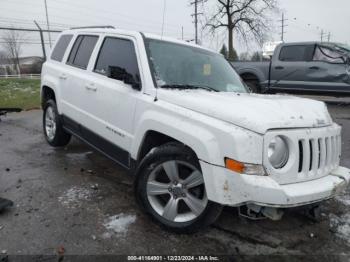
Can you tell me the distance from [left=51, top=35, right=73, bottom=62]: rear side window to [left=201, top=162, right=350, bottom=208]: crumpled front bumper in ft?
12.4

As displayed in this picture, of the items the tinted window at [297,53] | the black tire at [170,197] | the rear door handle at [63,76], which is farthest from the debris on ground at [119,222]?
the tinted window at [297,53]

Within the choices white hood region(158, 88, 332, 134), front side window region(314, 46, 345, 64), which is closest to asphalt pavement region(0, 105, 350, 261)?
white hood region(158, 88, 332, 134)

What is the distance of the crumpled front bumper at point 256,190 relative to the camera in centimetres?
271

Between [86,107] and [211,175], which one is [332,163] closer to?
[211,175]

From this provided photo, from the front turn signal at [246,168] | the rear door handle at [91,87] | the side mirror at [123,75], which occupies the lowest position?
the front turn signal at [246,168]

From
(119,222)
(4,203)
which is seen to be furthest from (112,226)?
(4,203)

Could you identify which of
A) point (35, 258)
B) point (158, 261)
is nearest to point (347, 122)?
point (158, 261)

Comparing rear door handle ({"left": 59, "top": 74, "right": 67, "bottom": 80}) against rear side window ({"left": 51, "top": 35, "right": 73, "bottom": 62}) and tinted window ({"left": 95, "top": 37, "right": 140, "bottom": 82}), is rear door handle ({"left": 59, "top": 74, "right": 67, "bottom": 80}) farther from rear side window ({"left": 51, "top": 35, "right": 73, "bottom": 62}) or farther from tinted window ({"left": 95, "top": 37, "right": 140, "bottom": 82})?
tinted window ({"left": 95, "top": 37, "right": 140, "bottom": 82})

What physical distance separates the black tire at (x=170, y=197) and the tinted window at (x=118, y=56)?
0.93 meters

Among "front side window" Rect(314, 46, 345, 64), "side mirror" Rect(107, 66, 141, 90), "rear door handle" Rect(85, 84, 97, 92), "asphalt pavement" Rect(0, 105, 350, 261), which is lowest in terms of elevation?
"asphalt pavement" Rect(0, 105, 350, 261)

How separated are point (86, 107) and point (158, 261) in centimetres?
242

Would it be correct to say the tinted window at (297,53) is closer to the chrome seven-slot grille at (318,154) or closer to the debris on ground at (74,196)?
the chrome seven-slot grille at (318,154)

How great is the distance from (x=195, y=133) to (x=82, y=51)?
2871 mm

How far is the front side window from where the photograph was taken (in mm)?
10156
